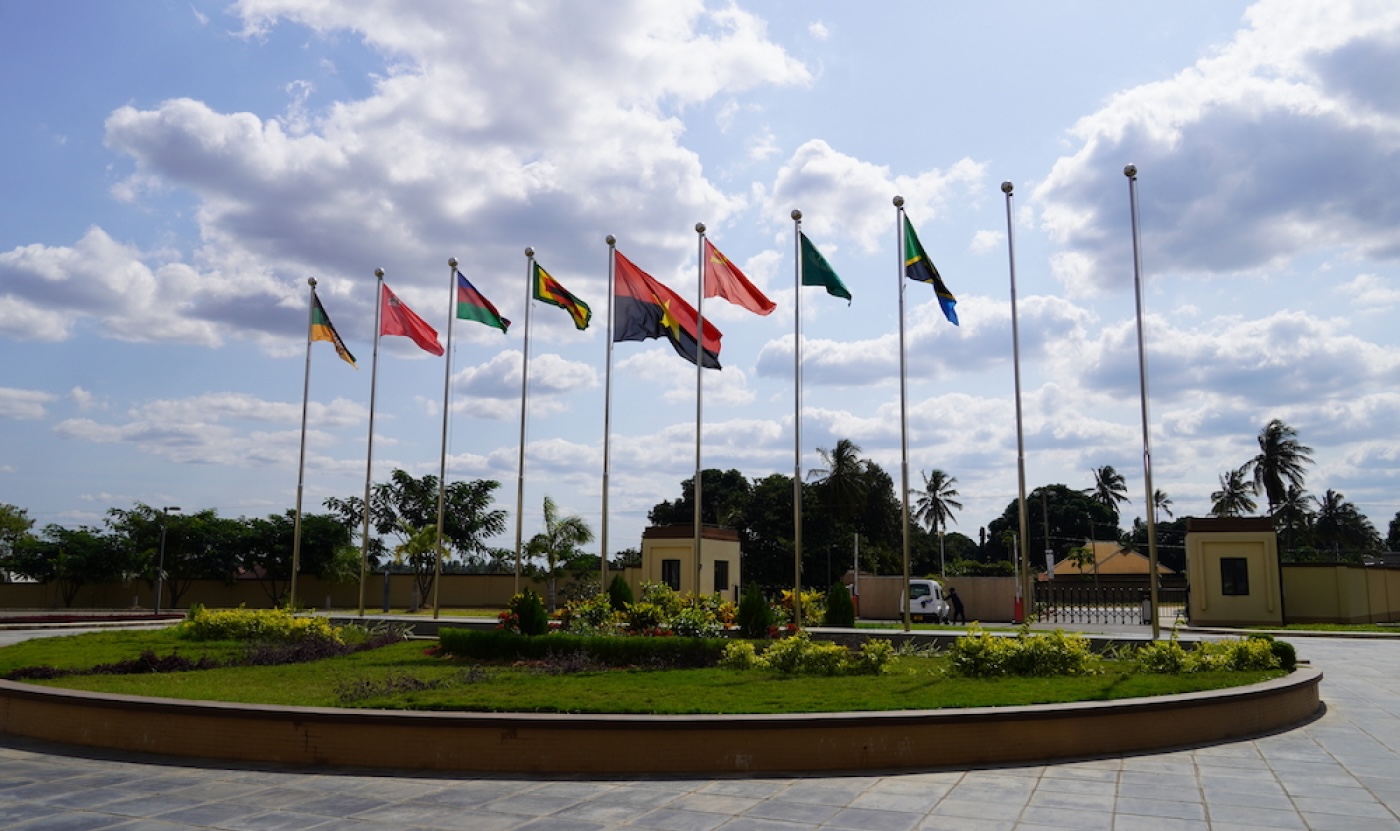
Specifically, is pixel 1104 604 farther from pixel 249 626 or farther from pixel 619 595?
pixel 249 626

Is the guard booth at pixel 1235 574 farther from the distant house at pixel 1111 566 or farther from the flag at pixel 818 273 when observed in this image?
the distant house at pixel 1111 566

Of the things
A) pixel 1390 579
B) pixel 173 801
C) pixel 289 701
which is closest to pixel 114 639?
pixel 289 701

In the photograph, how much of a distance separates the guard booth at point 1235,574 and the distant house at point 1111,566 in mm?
36632

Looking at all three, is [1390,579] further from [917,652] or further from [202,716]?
[202,716]

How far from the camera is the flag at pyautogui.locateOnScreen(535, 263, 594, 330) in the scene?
23.5m

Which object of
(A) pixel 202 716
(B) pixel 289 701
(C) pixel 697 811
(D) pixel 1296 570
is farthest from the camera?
(D) pixel 1296 570

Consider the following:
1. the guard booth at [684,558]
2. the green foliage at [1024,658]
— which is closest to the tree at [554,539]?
the guard booth at [684,558]

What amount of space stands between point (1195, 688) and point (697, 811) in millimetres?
7226

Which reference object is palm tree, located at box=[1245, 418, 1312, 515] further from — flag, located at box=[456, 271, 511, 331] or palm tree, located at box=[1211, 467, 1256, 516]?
flag, located at box=[456, 271, 511, 331]

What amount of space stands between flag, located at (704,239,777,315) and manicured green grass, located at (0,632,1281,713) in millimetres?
8150

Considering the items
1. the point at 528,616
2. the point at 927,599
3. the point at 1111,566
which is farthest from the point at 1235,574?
the point at 1111,566

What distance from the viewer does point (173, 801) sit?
341 inches

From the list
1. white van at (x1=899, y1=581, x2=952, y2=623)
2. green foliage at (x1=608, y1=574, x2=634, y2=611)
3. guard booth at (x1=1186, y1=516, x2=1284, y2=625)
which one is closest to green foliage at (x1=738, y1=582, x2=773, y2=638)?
green foliage at (x1=608, y1=574, x2=634, y2=611)

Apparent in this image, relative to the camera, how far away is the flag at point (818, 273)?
21297 millimetres
